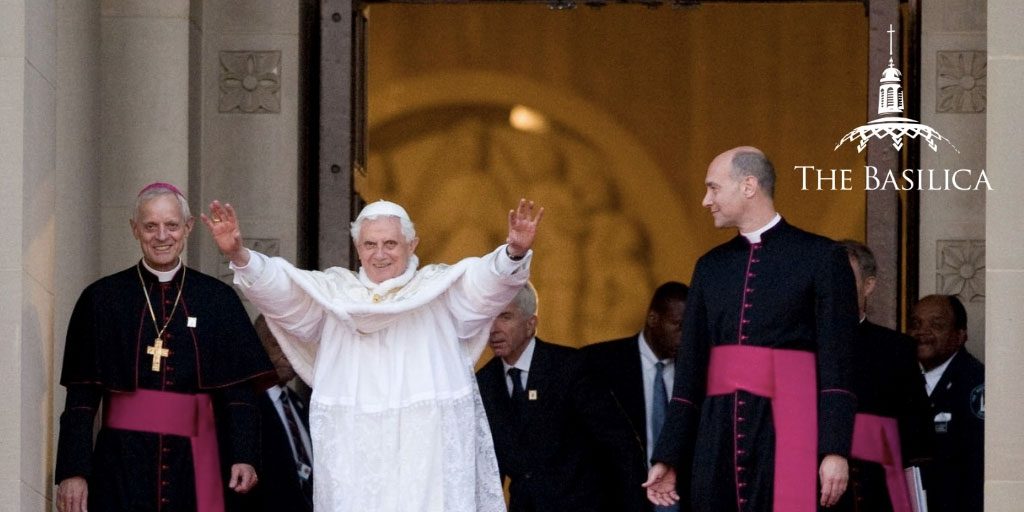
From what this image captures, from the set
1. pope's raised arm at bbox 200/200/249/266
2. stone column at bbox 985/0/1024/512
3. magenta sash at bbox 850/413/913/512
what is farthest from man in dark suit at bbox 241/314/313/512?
stone column at bbox 985/0/1024/512

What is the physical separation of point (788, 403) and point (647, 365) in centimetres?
224

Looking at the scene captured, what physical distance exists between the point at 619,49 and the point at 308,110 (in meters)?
4.46

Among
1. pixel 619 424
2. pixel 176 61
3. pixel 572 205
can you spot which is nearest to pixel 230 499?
pixel 619 424

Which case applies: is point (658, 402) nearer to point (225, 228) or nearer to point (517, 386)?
point (517, 386)

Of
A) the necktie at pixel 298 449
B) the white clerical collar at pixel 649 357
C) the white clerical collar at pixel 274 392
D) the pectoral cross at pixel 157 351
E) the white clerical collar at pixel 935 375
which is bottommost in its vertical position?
the necktie at pixel 298 449

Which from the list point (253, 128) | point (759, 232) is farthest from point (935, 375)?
point (253, 128)

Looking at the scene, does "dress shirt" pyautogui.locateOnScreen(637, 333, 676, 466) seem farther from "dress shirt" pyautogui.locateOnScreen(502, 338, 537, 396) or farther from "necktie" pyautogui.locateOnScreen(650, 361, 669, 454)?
"dress shirt" pyautogui.locateOnScreen(502, 338, 537, 396)

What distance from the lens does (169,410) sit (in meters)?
8.40

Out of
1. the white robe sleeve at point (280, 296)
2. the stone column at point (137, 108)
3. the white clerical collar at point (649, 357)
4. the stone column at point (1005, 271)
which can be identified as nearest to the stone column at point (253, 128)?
the stone column at point (137, 108)

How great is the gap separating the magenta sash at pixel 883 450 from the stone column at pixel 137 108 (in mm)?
3379

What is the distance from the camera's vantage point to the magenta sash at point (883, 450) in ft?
28.0

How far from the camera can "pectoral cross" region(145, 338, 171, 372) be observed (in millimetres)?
8414

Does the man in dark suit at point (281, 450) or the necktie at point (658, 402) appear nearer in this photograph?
the man in dark suit at point (281, 450)

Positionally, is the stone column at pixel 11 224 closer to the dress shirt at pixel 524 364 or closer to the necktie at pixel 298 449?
the necktie at pixel 298 449
